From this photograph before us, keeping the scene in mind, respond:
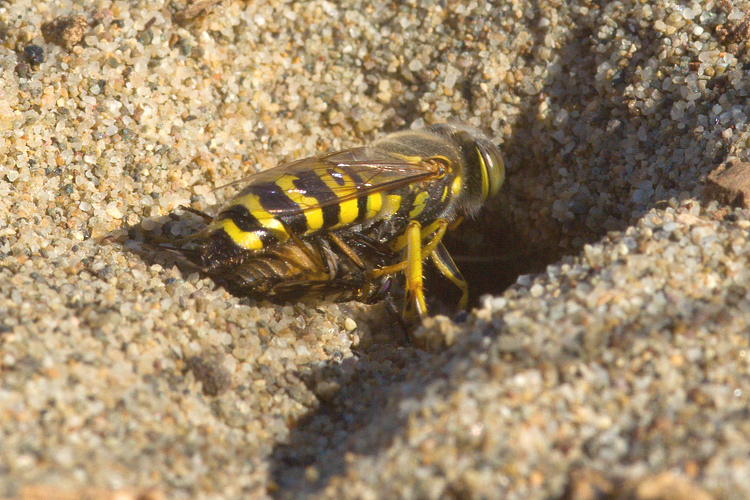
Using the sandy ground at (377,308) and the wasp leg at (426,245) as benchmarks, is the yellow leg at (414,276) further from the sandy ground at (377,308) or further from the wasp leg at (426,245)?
the sandy ground at (377,308)

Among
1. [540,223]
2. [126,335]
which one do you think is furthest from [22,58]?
[540,223]

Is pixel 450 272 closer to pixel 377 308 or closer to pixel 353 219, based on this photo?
pixel 377 308

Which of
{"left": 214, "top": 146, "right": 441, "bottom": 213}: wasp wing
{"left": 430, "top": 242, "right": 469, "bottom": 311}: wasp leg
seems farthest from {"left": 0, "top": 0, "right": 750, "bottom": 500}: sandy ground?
{"left": 214, "top": 146, "right": 441, "bottom": 213}: wasp wing

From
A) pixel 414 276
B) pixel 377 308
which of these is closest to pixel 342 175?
pixel 414 276

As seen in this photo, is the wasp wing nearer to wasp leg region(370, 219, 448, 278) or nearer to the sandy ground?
wasp leg region(370, 219, 448, 278)

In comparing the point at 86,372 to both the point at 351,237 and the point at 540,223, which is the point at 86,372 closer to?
the point at 351,237

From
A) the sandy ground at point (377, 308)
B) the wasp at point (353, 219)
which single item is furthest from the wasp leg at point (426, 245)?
the sandy ground at point (377, 308)
